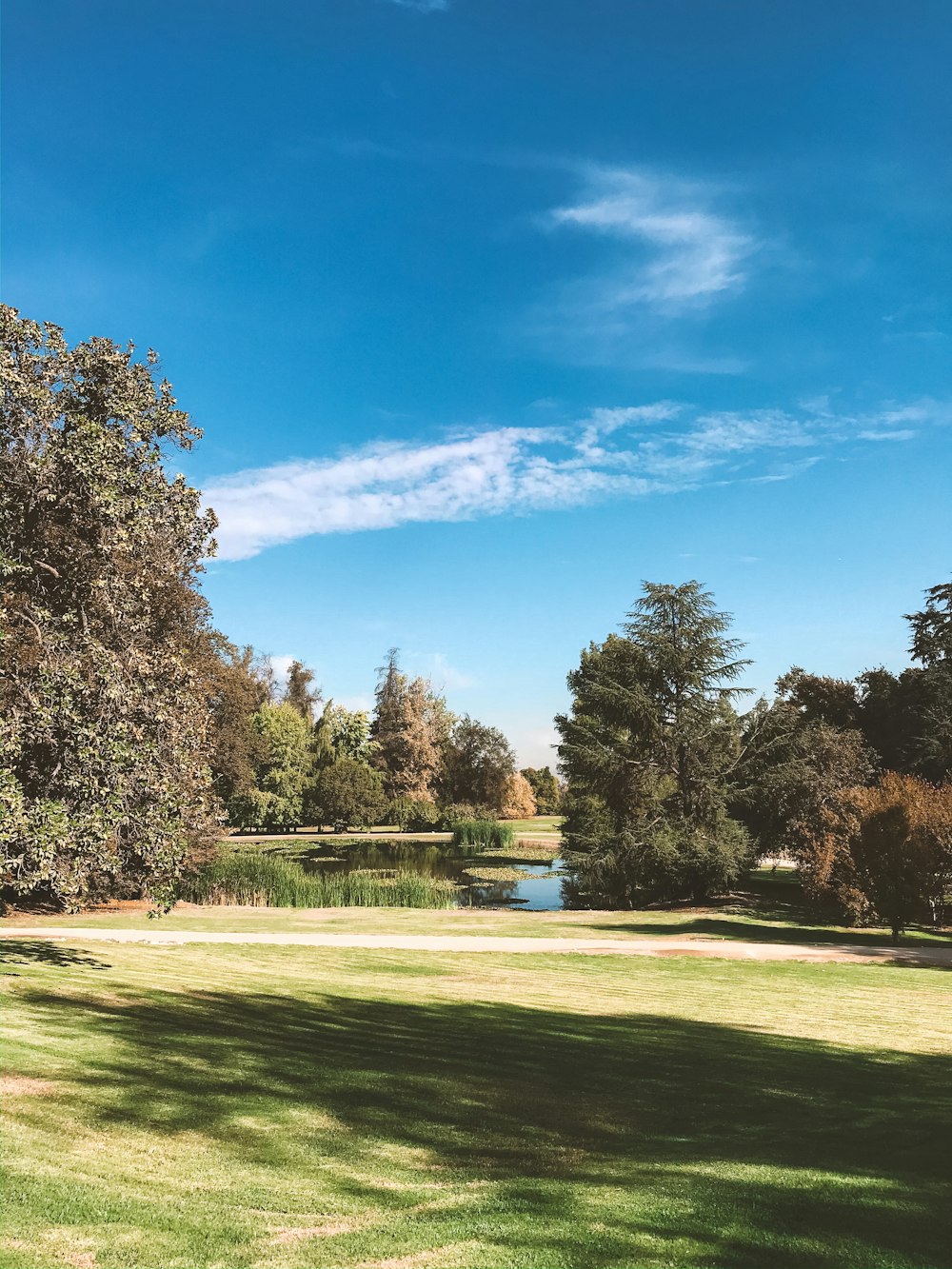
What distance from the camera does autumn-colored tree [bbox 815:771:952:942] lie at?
70.0 ft

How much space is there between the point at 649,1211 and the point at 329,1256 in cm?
195

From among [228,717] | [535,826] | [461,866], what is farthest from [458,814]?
[228,717]

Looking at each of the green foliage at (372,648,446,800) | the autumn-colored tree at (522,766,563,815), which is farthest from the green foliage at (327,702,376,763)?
the autumn-colored tree at (522,766,563,815)

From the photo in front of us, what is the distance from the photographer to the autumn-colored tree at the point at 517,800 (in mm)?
81050

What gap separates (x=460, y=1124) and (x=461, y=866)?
132ft

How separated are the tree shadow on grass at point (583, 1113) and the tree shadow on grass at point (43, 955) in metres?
2.71

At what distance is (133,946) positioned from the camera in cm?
1659

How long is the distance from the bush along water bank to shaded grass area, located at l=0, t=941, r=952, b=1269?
45.6ft

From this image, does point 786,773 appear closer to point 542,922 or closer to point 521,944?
point 542,922

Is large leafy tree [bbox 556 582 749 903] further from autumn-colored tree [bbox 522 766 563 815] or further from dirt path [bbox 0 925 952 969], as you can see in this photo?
autumn-colored tree [bbox 522 766 563 815]

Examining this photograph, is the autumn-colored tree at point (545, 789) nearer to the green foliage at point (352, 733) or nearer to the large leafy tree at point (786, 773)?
the green foliage at point (352, 733)

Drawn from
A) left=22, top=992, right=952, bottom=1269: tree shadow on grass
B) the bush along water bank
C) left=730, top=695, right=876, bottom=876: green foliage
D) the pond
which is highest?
left=730, top=695, right=876, bottom=876: green foliage

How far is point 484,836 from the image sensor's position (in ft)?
205

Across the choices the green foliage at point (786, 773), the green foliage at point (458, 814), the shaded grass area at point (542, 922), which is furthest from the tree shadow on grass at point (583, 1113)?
the green foliage at point (458, 814)
